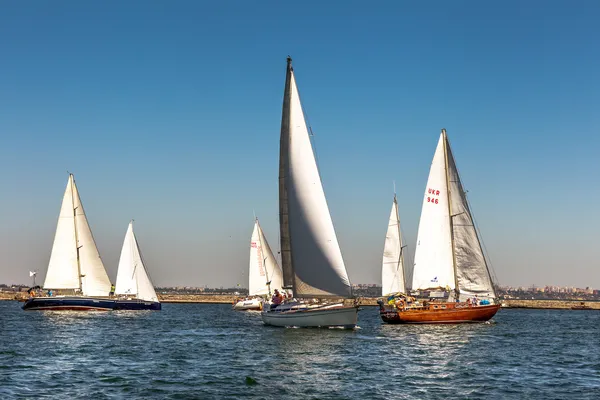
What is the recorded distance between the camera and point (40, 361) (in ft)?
109

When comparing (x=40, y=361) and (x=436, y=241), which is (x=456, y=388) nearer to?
(x=40, y=361)

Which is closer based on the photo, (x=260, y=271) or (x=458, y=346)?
(x=458, y=346)

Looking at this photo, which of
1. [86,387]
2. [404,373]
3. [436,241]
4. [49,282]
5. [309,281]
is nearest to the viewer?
[86,387]

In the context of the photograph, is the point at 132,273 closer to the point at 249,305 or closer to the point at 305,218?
the point at 249,305

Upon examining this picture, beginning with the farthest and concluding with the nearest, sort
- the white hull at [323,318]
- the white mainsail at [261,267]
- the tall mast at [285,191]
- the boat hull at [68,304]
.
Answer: the white mainsail at [261,267] < the boat hull at [68,304] < the tall mast at [285,191] < the white hull at [323,318]

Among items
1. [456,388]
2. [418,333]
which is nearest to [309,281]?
[418,333]

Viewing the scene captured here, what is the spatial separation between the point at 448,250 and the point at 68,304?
4356cm

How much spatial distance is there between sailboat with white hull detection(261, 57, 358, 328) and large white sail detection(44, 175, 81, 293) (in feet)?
128

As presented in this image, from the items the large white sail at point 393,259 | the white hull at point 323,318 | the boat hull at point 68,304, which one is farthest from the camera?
the boat hull at point 68,304

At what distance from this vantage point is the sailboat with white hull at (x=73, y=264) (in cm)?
7931

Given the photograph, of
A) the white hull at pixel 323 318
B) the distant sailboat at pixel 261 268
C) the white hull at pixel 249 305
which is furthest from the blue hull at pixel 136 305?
the white hull at pixel 323 318

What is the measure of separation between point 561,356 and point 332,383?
1815cm

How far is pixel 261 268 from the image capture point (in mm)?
98438

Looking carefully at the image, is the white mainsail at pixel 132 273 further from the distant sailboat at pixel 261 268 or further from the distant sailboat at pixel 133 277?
the distant sailboat at pixel 261 268
